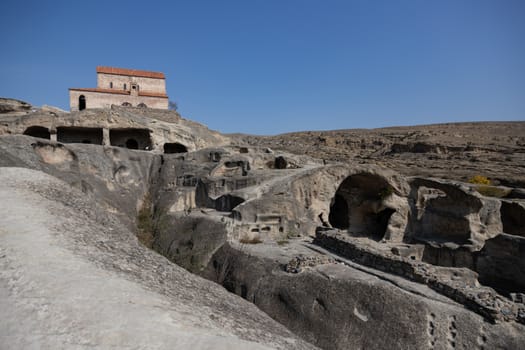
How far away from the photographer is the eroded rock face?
212 inches

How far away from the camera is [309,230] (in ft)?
35.8

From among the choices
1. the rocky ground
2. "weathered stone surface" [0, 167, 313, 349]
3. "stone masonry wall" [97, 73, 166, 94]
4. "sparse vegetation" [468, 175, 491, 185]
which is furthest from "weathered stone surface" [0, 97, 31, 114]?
"sparse vegetation" [468, 175, 491, 185]

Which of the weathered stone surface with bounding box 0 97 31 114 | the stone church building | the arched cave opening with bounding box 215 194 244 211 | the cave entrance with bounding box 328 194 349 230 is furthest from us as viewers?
the stone church building

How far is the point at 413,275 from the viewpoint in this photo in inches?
250

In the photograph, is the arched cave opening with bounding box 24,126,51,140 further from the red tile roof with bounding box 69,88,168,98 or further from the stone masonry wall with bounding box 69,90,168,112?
the red tile roof with bounding box 69,88,168,98

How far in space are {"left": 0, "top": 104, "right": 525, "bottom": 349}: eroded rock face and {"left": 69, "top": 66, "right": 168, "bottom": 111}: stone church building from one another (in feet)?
14.2

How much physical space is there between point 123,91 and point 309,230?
18033 millimetres

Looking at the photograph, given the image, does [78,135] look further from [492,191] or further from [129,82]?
[492,191]

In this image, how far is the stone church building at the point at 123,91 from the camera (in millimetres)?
21234

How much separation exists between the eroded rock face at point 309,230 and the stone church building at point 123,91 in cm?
434

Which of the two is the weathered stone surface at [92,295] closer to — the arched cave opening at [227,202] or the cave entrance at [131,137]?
the arched cave opening at [227,202]

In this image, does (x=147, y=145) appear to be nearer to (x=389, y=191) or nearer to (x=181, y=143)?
(x=181, y=143)

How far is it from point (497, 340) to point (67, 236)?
6.17m

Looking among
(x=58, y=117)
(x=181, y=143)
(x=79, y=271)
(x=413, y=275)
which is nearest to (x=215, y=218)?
(x=413, y=275)
